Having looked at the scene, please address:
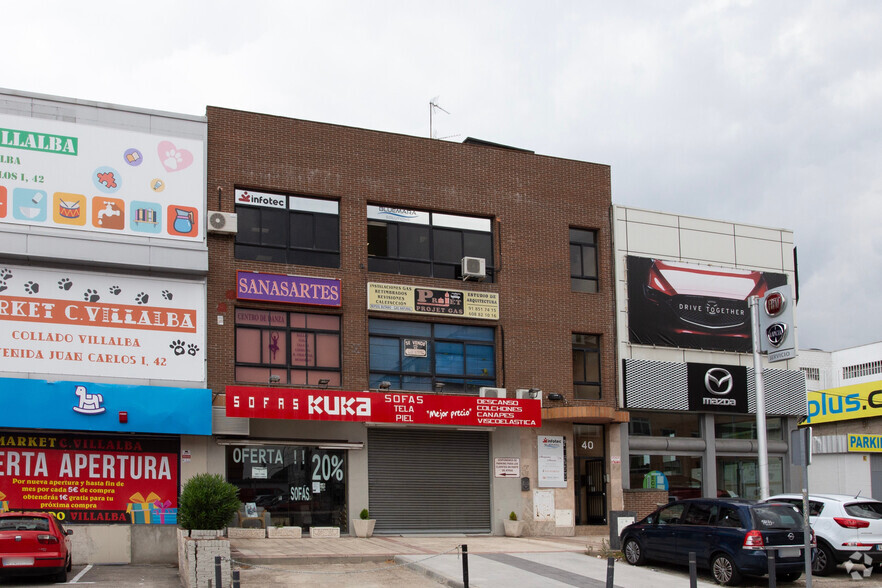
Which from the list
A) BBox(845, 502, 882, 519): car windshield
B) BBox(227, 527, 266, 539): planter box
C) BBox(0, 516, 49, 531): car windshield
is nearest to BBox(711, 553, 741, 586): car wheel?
BBox(845, 502, 882, 519): car windshield

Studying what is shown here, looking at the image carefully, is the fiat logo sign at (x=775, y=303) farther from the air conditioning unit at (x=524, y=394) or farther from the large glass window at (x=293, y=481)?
the large glass window at (x=293, y=481)

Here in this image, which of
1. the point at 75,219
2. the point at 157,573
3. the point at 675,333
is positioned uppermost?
the point at 75,219

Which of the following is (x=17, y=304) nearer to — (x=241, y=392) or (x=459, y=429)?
(x=241, y=392)

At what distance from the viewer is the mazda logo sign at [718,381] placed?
30.9 metres

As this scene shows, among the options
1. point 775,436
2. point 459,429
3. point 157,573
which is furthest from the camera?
point 775,436

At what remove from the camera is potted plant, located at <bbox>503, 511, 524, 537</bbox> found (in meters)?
27.4

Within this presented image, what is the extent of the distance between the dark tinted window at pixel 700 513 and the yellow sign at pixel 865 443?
2384 cm

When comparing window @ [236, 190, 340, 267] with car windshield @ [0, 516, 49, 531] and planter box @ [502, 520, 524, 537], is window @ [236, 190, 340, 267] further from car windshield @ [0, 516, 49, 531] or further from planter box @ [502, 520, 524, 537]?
car windshield @ [0, 516, 49, 531]

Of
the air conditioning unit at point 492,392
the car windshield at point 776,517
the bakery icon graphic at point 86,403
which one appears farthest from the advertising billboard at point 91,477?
the car windshield at point 776,517

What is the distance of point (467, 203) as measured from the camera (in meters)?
28.7

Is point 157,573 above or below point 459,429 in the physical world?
below

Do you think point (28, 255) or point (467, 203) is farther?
point (467, 203)

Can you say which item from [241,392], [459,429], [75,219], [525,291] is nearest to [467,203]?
[525,291]

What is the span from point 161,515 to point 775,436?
2009cm
